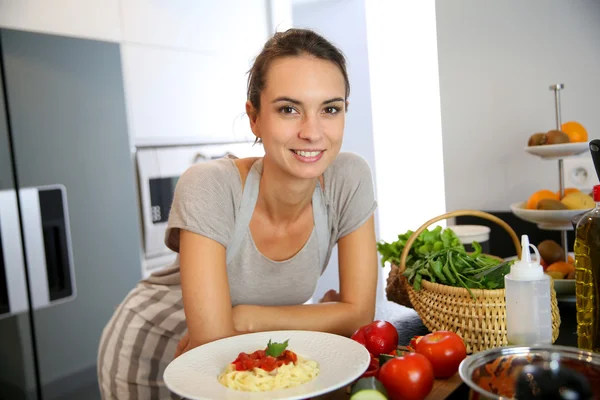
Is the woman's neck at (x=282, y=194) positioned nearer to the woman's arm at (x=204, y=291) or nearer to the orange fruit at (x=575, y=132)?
the woman's arm at (x=204, y=291)

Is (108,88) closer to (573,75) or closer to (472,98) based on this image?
(472,98)

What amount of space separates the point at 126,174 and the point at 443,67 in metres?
1.56

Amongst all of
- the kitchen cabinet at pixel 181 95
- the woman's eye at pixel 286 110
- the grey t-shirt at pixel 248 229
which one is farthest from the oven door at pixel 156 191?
the woman's eye at pixel 286 110

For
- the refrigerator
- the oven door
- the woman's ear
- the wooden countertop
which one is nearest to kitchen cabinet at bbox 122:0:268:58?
the refrigerator

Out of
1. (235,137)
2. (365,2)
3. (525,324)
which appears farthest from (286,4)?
(525,324)

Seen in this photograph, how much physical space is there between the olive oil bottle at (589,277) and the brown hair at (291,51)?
712 millimetres

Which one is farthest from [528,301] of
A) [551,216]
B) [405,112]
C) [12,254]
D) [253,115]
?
[405,112]

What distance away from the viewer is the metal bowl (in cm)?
61

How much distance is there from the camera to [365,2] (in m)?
4.16

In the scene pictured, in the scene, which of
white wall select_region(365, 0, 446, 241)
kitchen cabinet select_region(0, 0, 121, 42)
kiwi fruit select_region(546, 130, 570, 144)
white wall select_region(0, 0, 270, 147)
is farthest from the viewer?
white wall select_region(365, 0, 446, 241)

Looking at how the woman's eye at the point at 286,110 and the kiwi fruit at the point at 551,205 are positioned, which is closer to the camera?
the woman's eye at the point at 286,110

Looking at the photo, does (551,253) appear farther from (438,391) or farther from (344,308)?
(438,391)

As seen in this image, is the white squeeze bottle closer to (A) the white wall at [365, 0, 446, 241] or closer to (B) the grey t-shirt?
(B) the grey t-shirt

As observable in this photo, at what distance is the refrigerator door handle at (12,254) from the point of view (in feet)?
7.34
